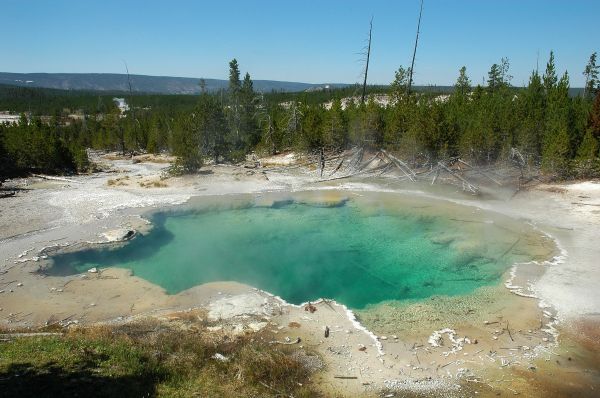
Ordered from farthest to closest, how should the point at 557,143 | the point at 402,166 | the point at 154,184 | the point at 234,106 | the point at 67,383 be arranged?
the point at 234,106 → the point at 402,166 → the point at 154,184 → the point at 557,143 → the point at 67,383

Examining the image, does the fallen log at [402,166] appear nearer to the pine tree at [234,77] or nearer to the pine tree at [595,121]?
the pine tree at [595,121]

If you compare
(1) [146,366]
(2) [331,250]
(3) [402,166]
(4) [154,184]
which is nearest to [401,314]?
(2) [331,250]

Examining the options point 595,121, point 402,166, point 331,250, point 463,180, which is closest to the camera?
point 331,250

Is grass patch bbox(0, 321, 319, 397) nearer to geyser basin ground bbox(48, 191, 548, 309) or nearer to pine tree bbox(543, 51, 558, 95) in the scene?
geyser basin ground bbox(48, 191, 548, 309)

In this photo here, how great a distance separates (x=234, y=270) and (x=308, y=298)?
3.66 m

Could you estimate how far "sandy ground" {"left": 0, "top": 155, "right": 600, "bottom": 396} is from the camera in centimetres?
928

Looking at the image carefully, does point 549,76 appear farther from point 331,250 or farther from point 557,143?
point 331,250

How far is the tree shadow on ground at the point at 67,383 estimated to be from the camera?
7.08 metres

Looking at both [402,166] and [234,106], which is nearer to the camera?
[402,166]

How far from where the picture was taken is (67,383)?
7445 mm

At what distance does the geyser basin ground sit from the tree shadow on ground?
5.96m

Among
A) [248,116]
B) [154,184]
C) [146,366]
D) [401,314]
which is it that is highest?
[248,116]

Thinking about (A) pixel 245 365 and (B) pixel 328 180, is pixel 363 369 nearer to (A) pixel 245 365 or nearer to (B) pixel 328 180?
(A) pixel 245 365

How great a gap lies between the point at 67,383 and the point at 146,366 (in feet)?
5.00
